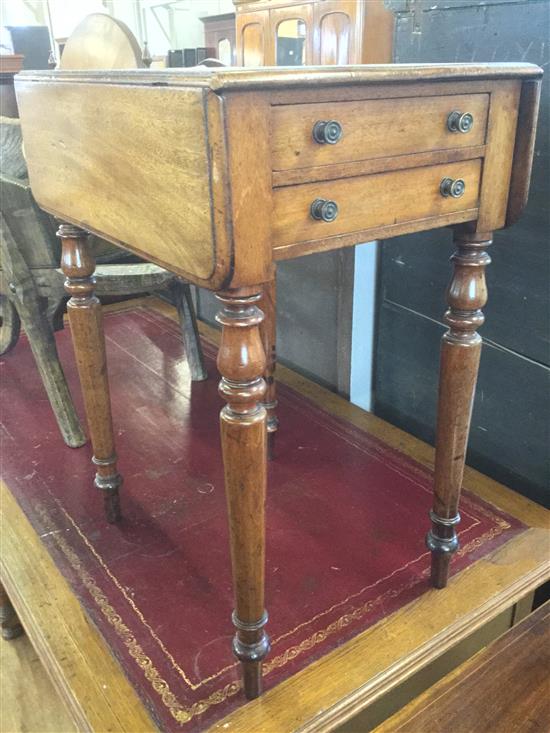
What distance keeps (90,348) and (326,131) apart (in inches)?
23.8

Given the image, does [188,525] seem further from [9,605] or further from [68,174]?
[68,174]

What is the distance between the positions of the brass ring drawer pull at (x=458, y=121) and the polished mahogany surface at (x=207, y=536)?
0.69 m

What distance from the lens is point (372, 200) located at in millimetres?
748

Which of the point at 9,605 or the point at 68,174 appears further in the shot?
the point at 9,605

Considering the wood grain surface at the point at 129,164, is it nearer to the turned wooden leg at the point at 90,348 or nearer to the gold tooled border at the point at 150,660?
the turned wooden leg at the point at 90,348

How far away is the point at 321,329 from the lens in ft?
5.57

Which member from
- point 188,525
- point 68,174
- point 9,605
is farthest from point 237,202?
point 9,605

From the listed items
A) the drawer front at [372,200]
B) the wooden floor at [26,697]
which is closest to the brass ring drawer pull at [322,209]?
the drawer front at [372,200]

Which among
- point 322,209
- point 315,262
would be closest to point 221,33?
point 315,262

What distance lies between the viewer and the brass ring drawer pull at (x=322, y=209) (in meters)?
0.69

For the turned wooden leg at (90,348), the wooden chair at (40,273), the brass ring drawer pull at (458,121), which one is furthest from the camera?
the wooden chair at (40,273)

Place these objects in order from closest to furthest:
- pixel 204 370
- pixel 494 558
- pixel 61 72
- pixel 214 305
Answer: pixel 61 72 → pixel 494 558 → pixel 204 370 → pixel 214 305

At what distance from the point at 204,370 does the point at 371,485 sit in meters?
0.68

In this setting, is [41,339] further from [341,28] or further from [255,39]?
[341,28]
